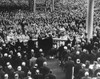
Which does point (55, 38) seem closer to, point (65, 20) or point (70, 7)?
point (65, 20)

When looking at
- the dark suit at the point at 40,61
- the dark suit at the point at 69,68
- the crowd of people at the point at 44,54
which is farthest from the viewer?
the dark suit at the point at 40,61

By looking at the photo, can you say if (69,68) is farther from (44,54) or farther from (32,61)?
(44,54)

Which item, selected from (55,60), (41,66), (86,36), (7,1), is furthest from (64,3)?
(41,66)

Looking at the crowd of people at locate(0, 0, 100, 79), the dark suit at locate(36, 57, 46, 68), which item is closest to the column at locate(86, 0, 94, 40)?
the crowd of people at locate(0, 0, 100, 79)

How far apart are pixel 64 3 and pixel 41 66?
1407 inches

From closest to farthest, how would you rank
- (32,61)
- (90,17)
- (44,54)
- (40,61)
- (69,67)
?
(69,67)
(40,61)
(32,61)
(44,54)
(90,17)

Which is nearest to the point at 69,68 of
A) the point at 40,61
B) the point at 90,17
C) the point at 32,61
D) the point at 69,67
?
the point at 69,67

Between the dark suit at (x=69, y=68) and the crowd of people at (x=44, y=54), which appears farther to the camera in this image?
the dark suit at (x=69, y=68)

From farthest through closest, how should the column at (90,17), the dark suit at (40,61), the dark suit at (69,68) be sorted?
the column at (90,17)
the dark suit at (40,61)
the dark suit at (69,68)

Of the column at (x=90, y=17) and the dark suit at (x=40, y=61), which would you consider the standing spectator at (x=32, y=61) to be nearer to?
the dark suit at (x=40, y=61)

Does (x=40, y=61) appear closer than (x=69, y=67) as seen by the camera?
No

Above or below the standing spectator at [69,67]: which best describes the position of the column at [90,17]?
above

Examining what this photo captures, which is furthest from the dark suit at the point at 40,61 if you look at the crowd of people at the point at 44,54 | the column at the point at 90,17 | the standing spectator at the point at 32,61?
the column at the point at 90,17

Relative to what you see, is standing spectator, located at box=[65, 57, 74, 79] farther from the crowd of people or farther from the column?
the column
